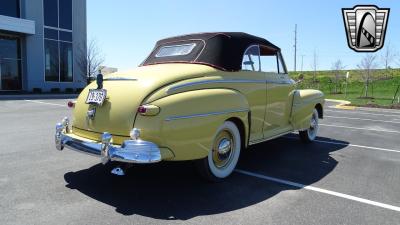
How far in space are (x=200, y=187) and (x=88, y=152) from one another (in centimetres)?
144

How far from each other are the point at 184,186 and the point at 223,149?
736 millimetres

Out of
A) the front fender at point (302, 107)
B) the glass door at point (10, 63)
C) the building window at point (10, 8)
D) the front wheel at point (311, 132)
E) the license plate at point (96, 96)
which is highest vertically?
the building window at point (10, 8)

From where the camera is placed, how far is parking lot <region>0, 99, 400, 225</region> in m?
3.65

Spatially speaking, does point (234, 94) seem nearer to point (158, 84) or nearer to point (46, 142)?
point (158, 84)

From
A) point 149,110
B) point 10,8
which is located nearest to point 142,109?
point 149,110

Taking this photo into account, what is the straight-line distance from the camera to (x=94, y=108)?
4.51 metres

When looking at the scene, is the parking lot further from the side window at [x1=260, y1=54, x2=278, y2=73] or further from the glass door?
the glass door

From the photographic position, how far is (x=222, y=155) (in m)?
4.89

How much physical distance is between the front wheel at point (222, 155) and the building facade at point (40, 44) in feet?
79.4

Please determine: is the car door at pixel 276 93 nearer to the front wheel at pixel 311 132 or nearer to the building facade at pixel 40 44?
the front wheel at pixel 311 132

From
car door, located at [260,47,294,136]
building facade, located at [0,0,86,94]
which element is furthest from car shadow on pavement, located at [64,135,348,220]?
building facade, located at [0,0,86,94]

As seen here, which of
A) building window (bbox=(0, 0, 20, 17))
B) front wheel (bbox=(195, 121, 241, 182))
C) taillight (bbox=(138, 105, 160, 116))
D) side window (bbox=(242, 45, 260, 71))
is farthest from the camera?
building window (bbox=(0, 0, 20, 17))

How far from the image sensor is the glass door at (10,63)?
26.3m

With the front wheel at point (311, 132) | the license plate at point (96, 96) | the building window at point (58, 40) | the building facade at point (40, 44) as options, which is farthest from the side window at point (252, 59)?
the building window at point (58, 40)
